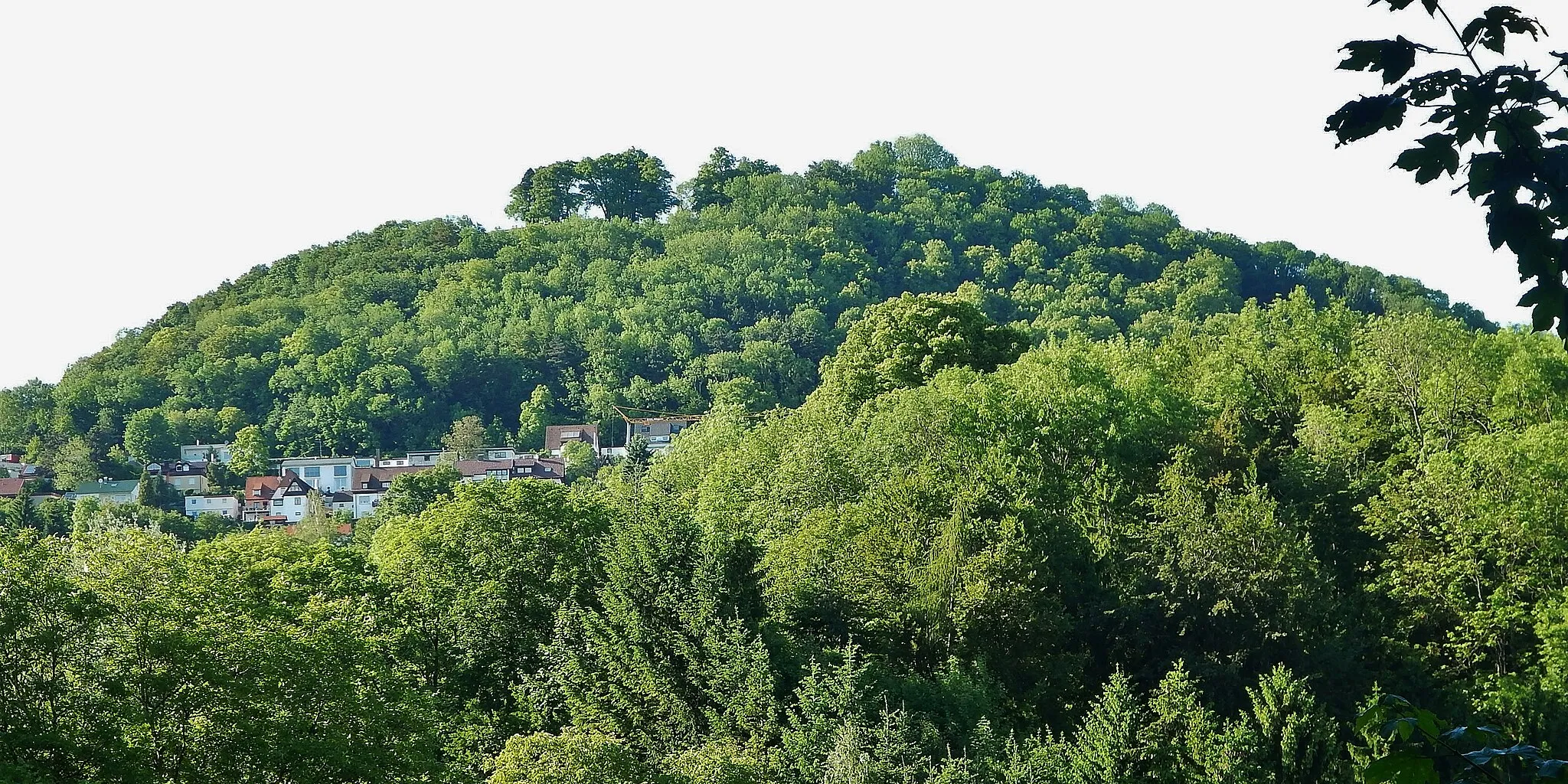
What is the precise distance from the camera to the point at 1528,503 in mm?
40375

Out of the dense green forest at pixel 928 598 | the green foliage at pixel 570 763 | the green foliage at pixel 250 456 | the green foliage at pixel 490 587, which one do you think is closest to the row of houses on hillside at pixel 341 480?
the green foliage at pixel 250 456

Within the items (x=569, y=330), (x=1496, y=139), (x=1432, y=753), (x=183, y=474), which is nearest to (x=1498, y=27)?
(x=1496, y=139)

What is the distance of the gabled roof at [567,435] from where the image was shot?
159 meters

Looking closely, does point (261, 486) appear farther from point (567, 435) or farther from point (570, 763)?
point (570, 763)

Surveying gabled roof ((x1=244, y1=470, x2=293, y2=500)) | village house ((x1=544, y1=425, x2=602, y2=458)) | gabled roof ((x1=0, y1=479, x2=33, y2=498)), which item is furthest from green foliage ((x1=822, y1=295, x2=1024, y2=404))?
village house ((x1=544, y1=425, x2=602, y2=458))

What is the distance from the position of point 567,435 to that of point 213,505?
119 ft

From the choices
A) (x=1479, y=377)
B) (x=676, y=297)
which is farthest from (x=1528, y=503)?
(x=676, y=297)

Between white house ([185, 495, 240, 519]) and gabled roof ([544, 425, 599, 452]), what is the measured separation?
107 ft

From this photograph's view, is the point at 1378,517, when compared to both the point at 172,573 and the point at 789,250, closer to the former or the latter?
the point at 172,573

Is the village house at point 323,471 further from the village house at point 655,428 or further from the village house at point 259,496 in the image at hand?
the village house at point 655,428

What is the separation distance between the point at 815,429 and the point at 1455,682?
21.3 metres

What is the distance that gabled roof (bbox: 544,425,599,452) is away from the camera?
159250 millimetres

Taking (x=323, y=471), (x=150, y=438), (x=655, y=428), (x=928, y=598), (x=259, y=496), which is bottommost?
(x=928, y=598)

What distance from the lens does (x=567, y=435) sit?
160 metres
